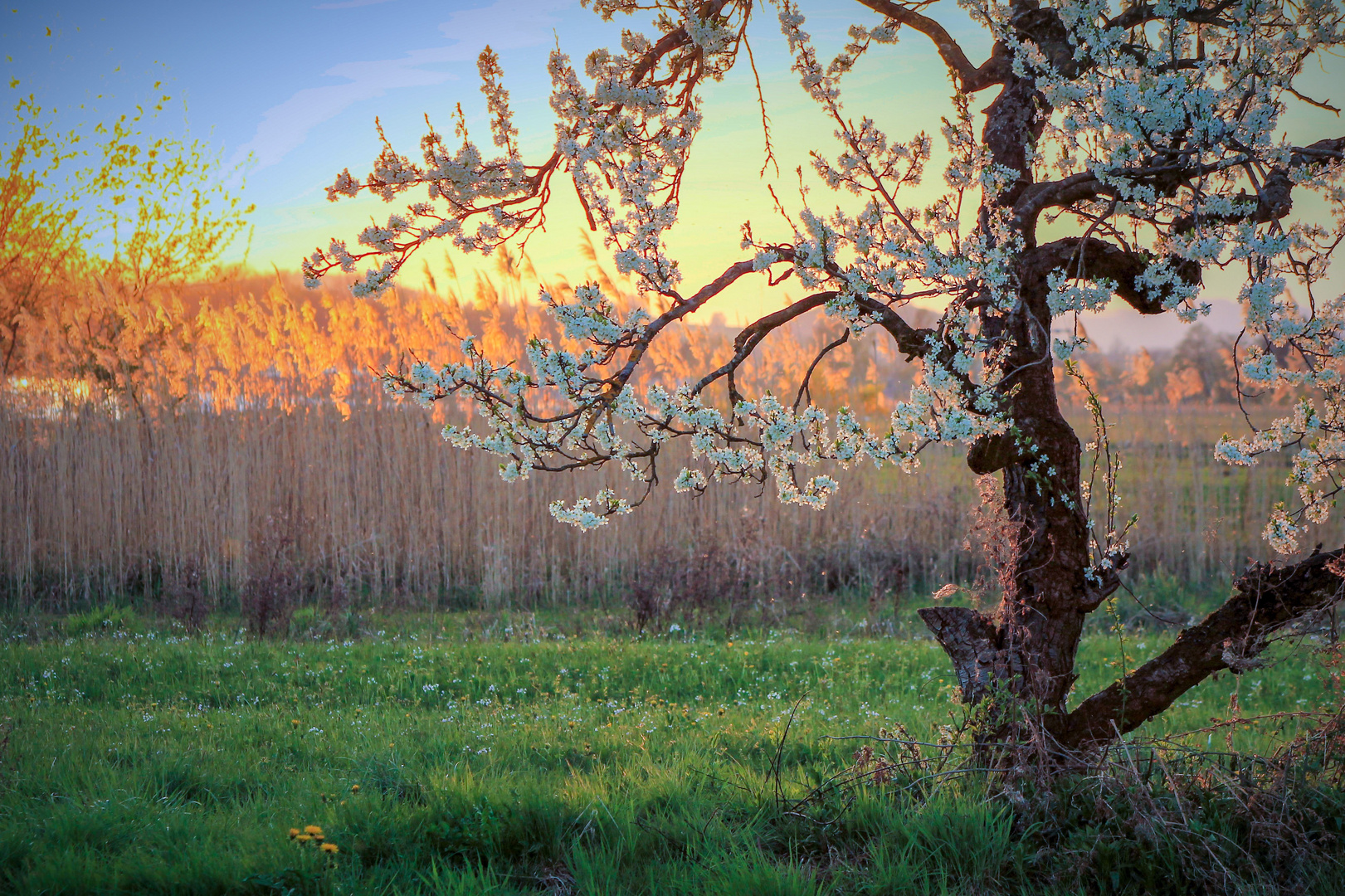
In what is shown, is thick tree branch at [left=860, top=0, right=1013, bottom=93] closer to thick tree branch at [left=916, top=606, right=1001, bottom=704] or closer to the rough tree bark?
the rough tree bark

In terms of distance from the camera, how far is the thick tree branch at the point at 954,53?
360cm

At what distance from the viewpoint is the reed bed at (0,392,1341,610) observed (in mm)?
9211

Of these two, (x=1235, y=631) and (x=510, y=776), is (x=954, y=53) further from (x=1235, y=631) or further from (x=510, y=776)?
(x=510, y=776)

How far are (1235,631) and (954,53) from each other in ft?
8.43

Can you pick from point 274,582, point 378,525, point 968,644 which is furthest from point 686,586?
point 968,644

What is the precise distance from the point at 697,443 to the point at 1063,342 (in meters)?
1.28

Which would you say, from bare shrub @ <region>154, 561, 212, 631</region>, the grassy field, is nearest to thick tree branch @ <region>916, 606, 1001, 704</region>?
the grassy field

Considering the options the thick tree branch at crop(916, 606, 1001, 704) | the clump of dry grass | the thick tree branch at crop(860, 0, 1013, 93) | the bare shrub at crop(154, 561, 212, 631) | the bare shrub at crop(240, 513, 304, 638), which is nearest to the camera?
the thick tree branch at crop(916, 606, 1001, 704)

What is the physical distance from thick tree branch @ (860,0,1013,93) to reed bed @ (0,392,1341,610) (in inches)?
234

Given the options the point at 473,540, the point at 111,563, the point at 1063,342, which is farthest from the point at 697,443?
the point at 111,563

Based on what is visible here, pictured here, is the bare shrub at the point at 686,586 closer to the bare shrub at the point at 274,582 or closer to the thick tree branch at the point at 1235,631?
the bare shrub at the point at 274,582

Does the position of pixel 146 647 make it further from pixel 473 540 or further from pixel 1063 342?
pixel 1063 342

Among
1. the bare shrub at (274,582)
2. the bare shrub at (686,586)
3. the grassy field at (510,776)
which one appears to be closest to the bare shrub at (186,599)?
the bare shrub at (274,582)

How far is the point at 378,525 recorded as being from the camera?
9523 millimetres
